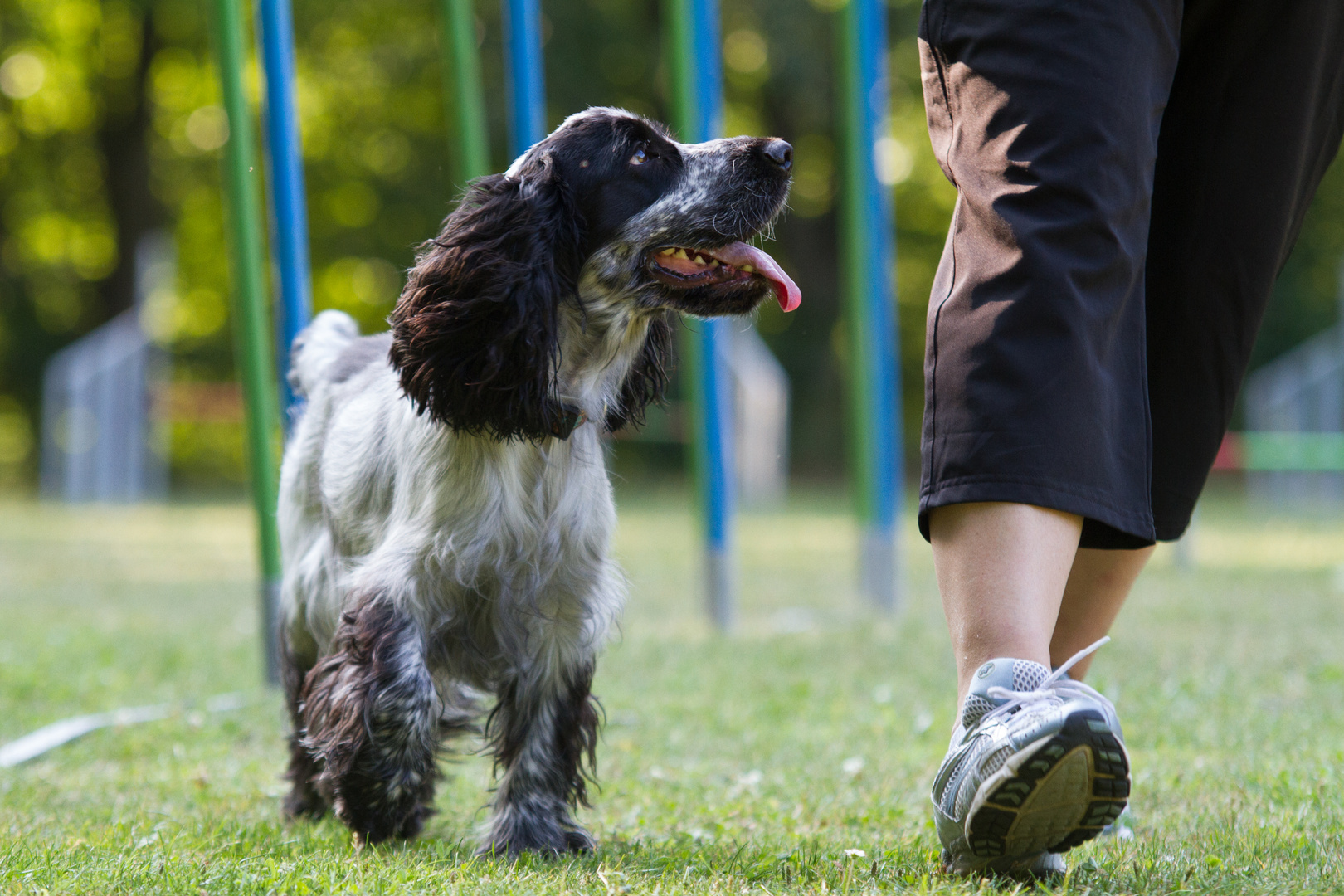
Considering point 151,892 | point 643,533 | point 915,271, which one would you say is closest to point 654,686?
point 151,892

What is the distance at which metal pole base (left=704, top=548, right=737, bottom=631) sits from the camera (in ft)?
21.4

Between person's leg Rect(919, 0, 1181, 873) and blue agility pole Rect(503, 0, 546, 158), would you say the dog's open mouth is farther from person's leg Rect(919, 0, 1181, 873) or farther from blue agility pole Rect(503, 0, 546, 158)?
blue agility pole Rect(503, 0, 546, 158)

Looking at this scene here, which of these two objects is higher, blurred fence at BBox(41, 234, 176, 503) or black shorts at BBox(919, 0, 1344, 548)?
black shorts at BBox(919, 0, 1344, 548)

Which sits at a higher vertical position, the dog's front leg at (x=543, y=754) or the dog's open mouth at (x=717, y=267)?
the dog's open mouth at (x=717, y=267)

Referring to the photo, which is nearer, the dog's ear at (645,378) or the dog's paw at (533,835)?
the dog's paw at (533,835)

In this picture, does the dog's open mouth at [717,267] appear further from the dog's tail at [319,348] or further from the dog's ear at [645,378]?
the dog's tail at [319,348]

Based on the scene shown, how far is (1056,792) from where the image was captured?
Answer: 79.1 inches

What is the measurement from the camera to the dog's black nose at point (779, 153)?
3.12 m

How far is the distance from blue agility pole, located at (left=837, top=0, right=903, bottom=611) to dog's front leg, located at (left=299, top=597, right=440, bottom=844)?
448 centimetres

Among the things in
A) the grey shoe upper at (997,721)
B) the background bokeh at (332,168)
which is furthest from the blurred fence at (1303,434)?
the grey shoe upper at (997,721)

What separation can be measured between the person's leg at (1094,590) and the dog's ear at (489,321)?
105 centimetres

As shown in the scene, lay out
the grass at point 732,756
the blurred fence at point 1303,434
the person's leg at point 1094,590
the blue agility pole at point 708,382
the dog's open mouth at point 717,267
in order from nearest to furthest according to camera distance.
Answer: the grass at point 732,756
the person's leg at point 1094,590
the dog's open mouth at point 717,267
the blue agility pole at point 708,382
the blurred fence at point 1303,434

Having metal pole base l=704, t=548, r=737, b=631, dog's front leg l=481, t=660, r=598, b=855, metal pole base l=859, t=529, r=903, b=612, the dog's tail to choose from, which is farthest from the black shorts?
metal pole base l=859, t=529, r=903, b=612

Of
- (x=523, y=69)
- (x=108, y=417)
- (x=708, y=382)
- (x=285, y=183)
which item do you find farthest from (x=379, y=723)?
(x=108, y=417)
